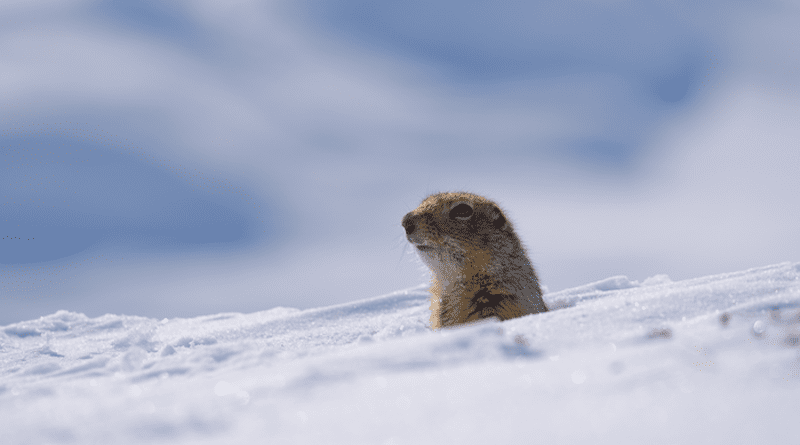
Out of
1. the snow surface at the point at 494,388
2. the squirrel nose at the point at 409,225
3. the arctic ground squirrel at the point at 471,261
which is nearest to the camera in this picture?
the snow surface at the point at 494,388

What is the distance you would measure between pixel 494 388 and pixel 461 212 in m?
4.54

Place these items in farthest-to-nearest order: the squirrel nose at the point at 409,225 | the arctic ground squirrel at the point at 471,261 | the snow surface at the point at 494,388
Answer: the squirrel nose at the point at 409,225 → the arctic ground squirrel at the point at 471,261 → the snow surface at the point at 494,388

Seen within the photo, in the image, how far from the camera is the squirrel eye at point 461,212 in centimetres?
653

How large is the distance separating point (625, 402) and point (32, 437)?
253 centimetres

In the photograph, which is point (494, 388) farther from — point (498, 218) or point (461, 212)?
point (498, 218)

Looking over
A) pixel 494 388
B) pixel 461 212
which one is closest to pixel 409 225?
pixel 461 212

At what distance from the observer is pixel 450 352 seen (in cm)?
256

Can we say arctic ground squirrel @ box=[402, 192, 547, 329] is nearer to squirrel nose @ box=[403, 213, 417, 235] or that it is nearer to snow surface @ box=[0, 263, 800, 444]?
squirrel nose @ box=[403, 213, 417, 235]

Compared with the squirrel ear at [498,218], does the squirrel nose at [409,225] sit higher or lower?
higher

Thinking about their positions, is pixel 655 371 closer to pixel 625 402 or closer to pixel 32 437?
pixel 625 402

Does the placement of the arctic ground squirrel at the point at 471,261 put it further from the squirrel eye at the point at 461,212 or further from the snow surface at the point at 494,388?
the snow surface at the point at 494,388

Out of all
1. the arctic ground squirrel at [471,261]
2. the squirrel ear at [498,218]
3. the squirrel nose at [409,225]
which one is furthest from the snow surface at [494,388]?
the squirrel nose at [409,225]

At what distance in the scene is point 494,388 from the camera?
2.14 m

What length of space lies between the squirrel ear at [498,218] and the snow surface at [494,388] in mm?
3181
